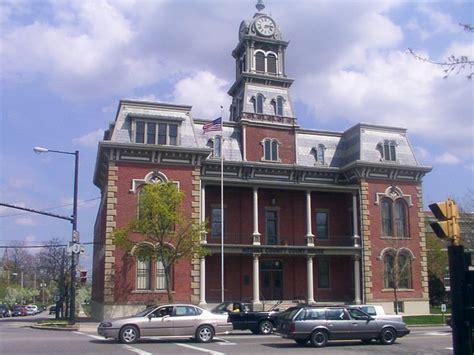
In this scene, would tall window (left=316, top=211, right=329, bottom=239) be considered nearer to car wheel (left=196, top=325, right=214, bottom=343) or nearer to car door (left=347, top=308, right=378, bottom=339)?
car door (left=347, top=308, right=378, bottom=339)

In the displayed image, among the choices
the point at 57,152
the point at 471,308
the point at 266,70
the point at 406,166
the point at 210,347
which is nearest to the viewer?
the point at 471,308

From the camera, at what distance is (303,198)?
144ft

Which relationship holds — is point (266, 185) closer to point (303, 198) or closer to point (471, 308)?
point (303, 198)

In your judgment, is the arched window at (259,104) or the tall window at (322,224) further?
the arched window at (259,104)

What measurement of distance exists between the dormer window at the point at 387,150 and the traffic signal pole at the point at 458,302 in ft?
128

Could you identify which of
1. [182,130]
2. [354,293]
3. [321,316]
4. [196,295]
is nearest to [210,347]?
[321,316]

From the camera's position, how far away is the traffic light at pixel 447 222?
700cm

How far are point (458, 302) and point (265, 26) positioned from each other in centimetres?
4433

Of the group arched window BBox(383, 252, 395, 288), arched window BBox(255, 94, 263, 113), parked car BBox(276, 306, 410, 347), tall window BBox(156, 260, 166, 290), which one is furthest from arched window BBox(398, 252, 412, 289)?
parked car BBox(276, 306, 410, 347)

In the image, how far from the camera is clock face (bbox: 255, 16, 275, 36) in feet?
158

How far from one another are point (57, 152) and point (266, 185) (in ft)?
52.4

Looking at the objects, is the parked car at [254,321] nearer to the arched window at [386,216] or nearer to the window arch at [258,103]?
the arched window at [386,216]

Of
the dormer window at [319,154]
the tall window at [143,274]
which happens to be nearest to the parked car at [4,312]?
the tall window at [143,274]

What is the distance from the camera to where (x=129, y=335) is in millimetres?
20906
